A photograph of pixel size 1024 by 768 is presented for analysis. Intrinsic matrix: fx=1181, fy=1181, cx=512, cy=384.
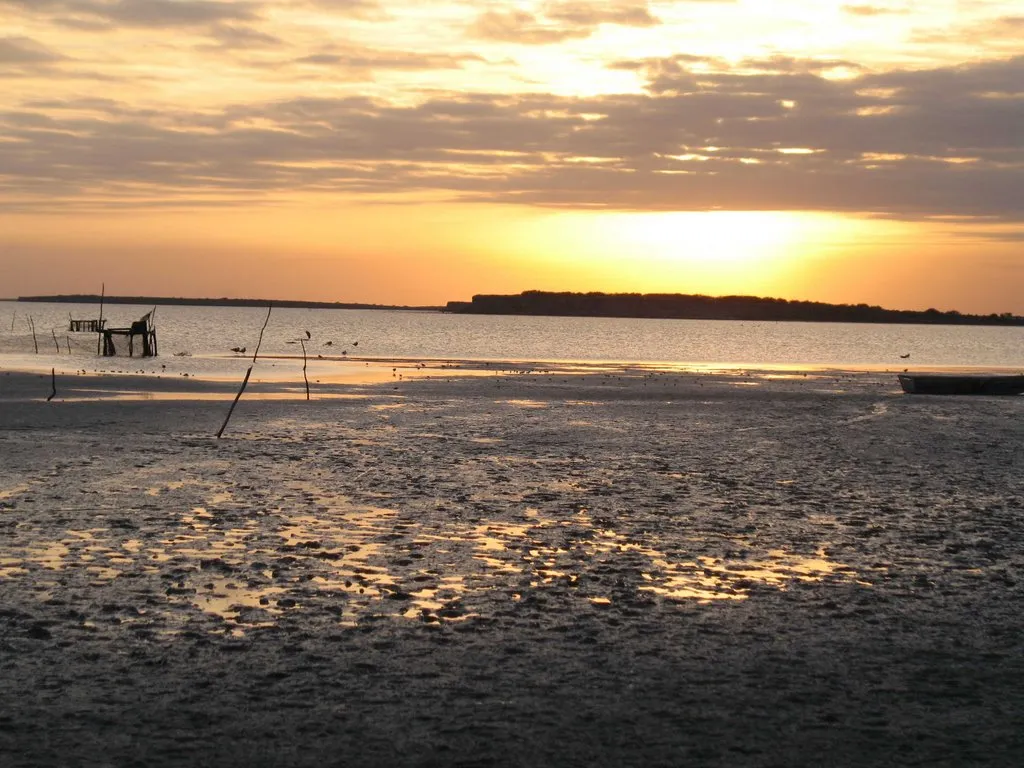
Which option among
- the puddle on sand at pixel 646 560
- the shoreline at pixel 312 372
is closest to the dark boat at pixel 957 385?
the shoreline at pixel 312 372

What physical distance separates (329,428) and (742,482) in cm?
1193

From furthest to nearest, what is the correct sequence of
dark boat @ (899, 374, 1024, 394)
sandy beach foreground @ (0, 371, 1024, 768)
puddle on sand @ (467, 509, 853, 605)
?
dark boat @ (899, 374, 1024, 394), puddle on sand @ (467, 509, 853, 605), sandy beach foreground @ (0, 371, 1024, 768)

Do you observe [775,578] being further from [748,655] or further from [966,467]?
[966,467]

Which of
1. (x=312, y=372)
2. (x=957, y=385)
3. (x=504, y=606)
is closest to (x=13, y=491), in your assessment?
(x=504, y=606)

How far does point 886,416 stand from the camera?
115 feet

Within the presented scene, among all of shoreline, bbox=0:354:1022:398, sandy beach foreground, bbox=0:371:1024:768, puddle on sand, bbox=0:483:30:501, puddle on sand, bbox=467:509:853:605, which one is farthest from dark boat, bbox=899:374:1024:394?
puddle on sand, bbox=0:483:30:501

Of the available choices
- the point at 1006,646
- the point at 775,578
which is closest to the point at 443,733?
the point at 1006,646

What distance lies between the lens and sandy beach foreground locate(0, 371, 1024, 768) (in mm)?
7008

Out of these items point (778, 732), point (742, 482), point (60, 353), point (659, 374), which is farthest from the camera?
point (60, 353)

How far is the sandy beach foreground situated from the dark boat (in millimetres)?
25049

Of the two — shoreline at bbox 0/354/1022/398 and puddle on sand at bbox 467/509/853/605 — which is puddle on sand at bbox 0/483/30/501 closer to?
puddle on sand at bbox 467/509/853/605

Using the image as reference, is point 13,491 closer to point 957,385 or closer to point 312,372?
point 957,385

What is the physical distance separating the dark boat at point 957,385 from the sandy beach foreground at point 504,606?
→ 986 inches

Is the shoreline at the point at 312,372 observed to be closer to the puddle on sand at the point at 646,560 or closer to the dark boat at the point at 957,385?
the dark boat at the point at 957,385
